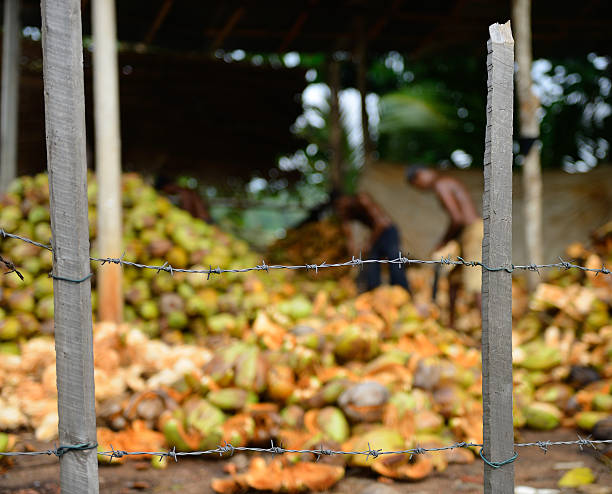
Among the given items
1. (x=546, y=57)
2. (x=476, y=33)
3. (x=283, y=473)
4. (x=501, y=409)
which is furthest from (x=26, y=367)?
(x=546, y=57)

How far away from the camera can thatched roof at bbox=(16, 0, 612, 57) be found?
20.2 feet

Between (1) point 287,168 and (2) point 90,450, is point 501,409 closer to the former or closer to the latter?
(2) point 90,450

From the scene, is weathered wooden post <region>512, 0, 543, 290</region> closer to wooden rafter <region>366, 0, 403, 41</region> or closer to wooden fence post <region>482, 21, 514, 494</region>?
wooden rafter <region>366, 0, 403, 41</region>

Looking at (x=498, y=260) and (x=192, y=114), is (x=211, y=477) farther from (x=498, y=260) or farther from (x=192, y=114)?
(x=192, y=114)

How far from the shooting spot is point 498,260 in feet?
5.13

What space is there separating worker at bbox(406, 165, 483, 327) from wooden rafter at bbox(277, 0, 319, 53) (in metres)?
2.63

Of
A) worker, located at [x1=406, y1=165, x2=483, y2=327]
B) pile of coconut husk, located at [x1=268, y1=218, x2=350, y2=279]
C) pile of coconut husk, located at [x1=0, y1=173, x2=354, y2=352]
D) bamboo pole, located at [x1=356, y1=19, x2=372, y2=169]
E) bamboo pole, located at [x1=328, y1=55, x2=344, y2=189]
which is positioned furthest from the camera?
bamboo pole, located at [x1=328, y1=55, x2=344, y2=189]

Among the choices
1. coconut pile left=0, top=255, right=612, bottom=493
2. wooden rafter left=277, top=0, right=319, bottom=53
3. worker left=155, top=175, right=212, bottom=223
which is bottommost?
coconut pile left=0, top=255, right=612, bottom=493

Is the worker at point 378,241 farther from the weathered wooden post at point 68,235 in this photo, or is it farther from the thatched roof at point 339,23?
the weathered wooden post at point 68,235

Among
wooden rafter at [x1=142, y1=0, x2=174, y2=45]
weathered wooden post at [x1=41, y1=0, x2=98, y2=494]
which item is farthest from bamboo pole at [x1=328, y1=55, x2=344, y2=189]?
weathered wooden post at [x1=41, y1=0, x2=98, y2=494]

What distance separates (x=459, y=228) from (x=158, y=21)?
3900mm

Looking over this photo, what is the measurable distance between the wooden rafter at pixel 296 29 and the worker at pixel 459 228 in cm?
263

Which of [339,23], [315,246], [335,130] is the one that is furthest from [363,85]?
[315,246]

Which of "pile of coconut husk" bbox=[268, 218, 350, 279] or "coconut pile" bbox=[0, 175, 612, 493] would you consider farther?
"pile of coconut husk" bbox=[268, 218, 350, 279]
